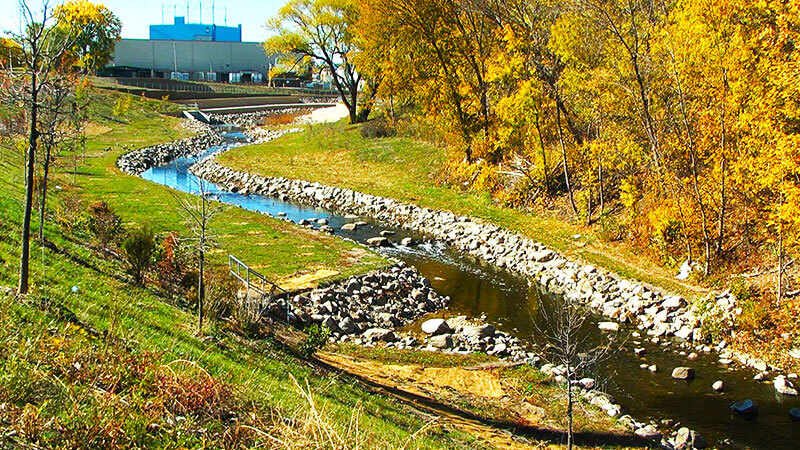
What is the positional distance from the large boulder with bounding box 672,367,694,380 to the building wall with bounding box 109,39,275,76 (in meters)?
107

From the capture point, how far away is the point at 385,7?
1384 inches

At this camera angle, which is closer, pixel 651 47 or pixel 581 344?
pixel 581 344

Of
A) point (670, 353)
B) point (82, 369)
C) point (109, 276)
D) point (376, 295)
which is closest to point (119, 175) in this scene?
point (376, 295)

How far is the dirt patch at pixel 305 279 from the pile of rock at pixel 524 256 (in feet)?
23.6

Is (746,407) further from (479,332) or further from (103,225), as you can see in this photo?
(103,225)

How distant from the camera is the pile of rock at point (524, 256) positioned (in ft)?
59.3

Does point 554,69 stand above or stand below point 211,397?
above

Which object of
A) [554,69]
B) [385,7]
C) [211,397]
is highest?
[385,7]

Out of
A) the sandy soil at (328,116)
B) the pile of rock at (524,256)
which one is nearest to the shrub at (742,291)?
the pile of rock at (524,256)

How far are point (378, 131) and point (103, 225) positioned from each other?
96.7 ft

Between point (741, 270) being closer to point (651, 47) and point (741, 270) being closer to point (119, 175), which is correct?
point (651, 47)

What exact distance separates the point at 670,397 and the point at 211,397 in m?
10.6

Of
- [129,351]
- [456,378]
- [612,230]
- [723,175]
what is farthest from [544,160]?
[129,351]

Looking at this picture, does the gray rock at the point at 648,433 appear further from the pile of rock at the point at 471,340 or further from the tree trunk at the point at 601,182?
the tree trunk at the point at 601,182
